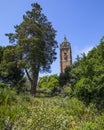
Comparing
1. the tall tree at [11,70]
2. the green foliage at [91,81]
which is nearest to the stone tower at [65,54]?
the tall tree at [11,70]

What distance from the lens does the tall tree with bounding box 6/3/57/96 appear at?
32.3 m

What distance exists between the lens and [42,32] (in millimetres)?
33812

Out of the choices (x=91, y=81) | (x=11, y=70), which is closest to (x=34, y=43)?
(x=11, y=70)

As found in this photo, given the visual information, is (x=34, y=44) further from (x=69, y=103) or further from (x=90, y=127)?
(x=90, y=127)

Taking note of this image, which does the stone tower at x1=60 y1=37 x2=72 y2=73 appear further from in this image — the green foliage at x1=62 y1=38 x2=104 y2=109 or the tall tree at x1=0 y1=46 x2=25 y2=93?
the green foliage at x1=62 y1=38 x2=104 y2=109

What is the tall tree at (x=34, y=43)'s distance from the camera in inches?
1273

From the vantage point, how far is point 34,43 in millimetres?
32344

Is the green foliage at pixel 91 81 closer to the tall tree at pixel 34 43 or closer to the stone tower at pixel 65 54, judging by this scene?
the tall tree at pixel 34 43

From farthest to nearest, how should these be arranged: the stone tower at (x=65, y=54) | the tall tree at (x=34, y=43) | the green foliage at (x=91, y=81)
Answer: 1. the stone tower at (x=65, y=54)
2. the tall tree at (x=34, y=43)
3. the green foliage at (x=91, y=81)

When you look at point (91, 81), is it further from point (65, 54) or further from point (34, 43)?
point (65, 54)

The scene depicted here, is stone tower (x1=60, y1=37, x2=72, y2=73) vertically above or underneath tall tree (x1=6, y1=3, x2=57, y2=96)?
Answer: above

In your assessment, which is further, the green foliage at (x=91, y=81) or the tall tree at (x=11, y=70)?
the tall tree at (x=11, y=70)

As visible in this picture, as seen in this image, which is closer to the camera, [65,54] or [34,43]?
[34,43]

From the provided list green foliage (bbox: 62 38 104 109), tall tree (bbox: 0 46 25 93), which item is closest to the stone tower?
tall tree (bbox: 0 46 25 93)
